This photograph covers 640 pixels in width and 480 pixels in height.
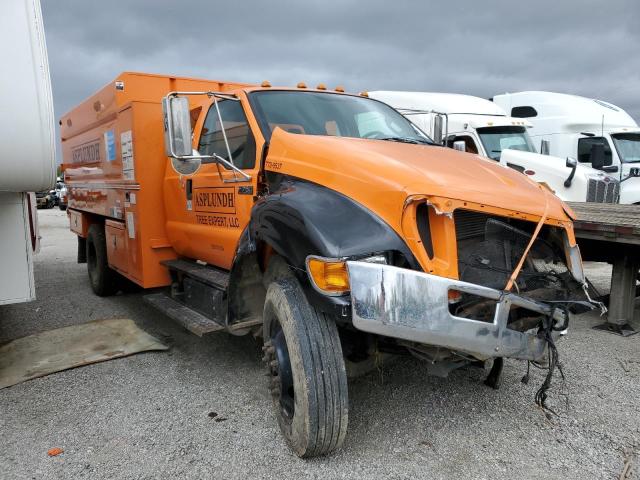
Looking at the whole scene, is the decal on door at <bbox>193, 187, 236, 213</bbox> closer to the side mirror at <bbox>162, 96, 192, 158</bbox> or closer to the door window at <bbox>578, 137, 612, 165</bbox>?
the side mirror at <bbox>162, 96, 192, 158</bbox>

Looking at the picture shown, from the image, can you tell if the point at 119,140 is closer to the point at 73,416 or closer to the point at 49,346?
the point at 49,346

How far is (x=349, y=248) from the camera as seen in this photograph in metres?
2.52

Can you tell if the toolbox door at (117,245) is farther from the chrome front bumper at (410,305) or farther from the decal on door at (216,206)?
the chrome front bumper at (410,305)

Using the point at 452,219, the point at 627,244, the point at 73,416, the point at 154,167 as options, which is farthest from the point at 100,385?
the point at 627,244

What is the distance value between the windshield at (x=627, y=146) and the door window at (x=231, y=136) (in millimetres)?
9529

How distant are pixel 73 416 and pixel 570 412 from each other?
3.34 metres

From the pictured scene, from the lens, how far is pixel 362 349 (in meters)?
3.13

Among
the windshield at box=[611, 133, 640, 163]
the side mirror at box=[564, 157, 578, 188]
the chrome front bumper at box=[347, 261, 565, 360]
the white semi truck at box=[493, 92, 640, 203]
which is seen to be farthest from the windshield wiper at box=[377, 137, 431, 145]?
the windshield at box=[611, 133, 640, 163]

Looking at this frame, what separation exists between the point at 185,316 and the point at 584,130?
32.8 feet

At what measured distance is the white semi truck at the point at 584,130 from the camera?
1041 cm

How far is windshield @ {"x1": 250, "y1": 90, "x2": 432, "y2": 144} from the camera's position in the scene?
3.84 meters

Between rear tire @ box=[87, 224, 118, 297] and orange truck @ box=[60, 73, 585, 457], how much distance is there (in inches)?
103

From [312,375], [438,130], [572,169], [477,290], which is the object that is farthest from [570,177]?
[312,375]

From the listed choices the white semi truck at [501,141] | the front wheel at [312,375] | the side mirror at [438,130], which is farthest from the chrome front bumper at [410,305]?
the white semi truck at [501,141]
